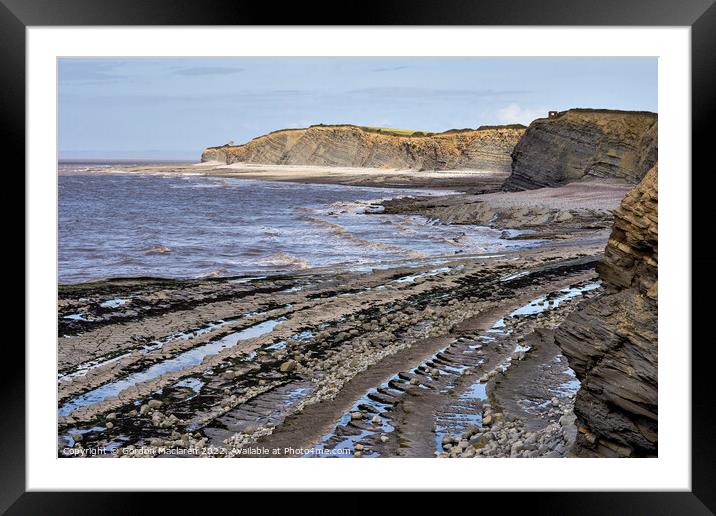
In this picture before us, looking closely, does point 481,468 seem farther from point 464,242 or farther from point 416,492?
point 464,242

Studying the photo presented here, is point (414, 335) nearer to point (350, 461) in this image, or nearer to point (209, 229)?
point (350, 461)

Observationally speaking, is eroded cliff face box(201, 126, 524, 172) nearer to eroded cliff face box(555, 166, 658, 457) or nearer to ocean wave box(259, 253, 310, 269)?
ocean wave box(259, 253, 310, 269)

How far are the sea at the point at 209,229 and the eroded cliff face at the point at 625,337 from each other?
10.1 ft

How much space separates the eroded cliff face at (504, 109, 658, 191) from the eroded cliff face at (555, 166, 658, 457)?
230 cm

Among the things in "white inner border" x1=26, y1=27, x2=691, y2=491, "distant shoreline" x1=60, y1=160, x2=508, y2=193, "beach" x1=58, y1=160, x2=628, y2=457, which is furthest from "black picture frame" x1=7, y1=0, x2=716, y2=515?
"distant shoreline" x1=60, y1=160, x2=508, y2=193

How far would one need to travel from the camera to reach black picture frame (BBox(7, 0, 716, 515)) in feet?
9.75

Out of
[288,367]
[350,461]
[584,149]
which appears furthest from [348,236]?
[350,461]

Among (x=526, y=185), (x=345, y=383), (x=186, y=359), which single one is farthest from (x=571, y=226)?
(x=186, y=359)

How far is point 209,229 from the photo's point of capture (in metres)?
6.11

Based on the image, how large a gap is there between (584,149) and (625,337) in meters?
5.04

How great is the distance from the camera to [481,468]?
330 cm

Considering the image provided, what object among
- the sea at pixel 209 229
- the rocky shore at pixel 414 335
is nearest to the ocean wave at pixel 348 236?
the sea at pixel 209 229
